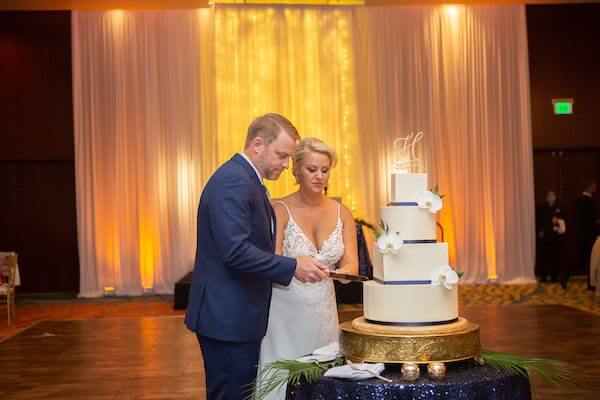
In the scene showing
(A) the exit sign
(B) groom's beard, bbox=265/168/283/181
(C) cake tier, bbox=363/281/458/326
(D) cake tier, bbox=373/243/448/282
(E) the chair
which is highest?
(A) the exit sign

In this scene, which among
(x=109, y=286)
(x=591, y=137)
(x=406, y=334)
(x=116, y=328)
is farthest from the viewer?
(x=591, y=137)

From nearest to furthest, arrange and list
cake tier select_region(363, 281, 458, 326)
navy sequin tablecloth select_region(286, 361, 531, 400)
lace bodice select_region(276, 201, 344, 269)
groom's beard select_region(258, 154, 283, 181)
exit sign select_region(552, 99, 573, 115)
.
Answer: navy sequin tablecloth select_region(286, 361, 531, 400), cake tier select_region(363, 281, 458, 326), groom's beard select_region(258, 154, 283, 181), lace bodice select_region(276, 201, 344, 269), exit sign select_region(552, 99, 573, 115)

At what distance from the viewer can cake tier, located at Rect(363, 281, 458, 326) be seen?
2.80m

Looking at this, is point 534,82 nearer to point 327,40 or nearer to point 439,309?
point 327,40

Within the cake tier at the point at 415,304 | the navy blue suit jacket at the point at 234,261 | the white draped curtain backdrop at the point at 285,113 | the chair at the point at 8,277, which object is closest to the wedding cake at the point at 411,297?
the cake tier at the point at 415,304

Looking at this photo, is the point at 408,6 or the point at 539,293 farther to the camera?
the point at 408,6

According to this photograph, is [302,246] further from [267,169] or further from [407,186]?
[407,186]

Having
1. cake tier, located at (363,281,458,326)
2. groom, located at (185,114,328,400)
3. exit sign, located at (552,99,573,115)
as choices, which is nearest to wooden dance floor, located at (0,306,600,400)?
groom, located at (185,114,328,400)

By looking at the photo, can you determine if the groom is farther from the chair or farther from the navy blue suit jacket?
the chair

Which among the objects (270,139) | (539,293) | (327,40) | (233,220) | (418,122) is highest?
(327,40)

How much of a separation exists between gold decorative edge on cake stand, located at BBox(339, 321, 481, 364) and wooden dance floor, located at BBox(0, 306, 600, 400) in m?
3.26

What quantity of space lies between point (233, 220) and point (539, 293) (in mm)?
10122

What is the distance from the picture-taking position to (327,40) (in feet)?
44.2

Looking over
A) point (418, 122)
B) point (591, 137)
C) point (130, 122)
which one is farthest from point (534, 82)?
point (130, 122)
